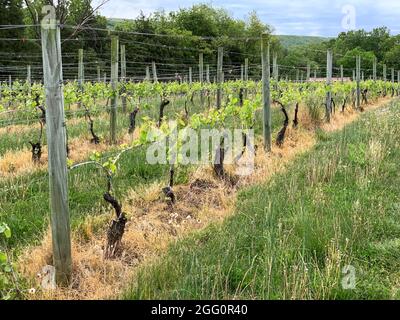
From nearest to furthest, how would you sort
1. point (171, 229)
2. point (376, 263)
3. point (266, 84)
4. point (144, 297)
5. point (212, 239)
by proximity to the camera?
point (144, 297) < point (376, 263) < point (212, 239) < point (171, 229) < point (266, 84)

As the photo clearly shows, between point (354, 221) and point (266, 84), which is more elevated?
point (266, 84)

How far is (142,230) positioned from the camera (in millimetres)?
4855

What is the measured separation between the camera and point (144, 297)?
3.33m

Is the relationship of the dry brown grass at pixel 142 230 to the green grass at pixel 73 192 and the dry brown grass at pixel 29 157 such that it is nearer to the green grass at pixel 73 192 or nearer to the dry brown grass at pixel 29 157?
the green grass at pixel 73 192

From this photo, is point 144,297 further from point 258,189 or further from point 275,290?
point 258,189

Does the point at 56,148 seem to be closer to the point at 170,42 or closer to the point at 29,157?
the point at 29,157

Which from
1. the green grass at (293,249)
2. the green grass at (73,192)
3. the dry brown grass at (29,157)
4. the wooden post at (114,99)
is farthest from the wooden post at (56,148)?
the wooden post at (114,99)

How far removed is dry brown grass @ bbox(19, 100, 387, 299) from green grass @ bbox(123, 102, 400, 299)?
0.25 m

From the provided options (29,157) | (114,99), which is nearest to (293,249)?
(29,157)

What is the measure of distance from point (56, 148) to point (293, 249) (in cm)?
219

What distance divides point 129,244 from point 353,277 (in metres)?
2.15

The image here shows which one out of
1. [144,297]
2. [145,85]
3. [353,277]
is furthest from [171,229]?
[145,85]

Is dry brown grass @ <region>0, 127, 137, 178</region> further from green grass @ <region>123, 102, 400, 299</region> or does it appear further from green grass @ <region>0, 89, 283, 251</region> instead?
green grass @ <region>123, 102, 400, 299</region>

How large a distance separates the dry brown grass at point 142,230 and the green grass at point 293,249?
25 centimetres
